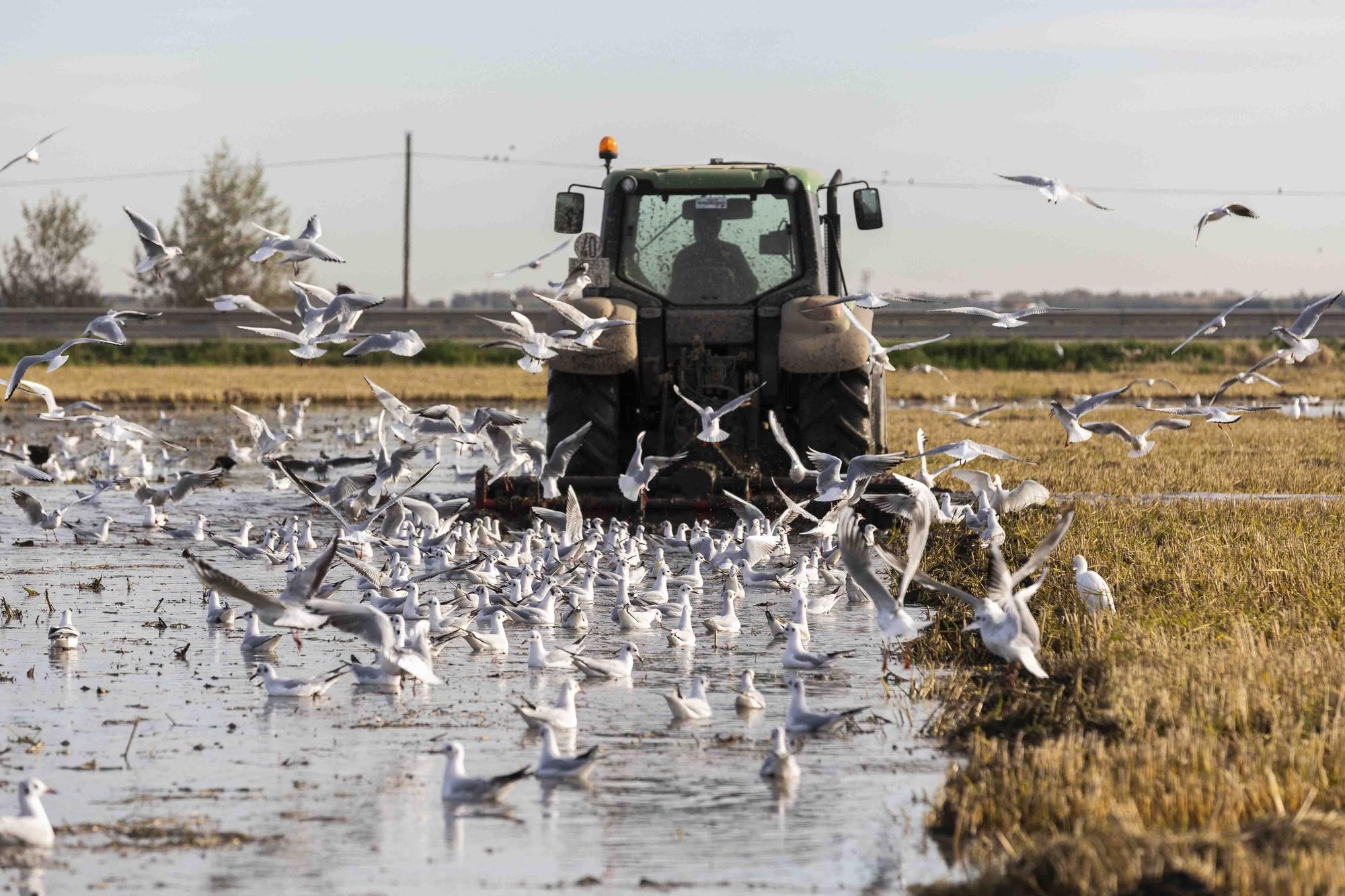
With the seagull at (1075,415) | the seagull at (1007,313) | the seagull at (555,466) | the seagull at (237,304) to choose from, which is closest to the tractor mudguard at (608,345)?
the seagull at (555,466)

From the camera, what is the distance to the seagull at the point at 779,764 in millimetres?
5930

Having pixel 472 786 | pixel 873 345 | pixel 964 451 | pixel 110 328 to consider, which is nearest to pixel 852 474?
pixel 964 451

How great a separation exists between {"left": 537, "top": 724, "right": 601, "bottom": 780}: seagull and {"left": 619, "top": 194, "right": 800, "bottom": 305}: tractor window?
26.3 feet

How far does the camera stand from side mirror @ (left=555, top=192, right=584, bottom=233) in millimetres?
13445

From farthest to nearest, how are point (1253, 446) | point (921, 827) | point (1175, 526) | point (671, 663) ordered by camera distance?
point (1253, 446), point (1175, 526), point (671, 663), point (921, 827)

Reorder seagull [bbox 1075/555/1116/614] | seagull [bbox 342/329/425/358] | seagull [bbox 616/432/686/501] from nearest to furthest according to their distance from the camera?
seagull [bbox 1075/555/1116/614], seagull [bbox 342/329/425/358], seagull [bbox 616/432/686/501]

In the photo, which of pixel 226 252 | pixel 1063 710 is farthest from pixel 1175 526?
pixel 226 252

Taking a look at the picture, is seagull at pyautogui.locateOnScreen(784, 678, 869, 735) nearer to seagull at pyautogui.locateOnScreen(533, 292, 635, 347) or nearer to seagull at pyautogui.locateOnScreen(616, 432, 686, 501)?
seagull at pyautogui.locateOnScreen(616, 432, 686, 501)

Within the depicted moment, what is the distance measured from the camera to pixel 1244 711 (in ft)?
19.7

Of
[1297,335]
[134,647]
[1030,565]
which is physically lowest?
[134,647]

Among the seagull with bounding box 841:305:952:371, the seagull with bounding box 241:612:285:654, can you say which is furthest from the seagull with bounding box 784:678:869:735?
the seagull with bounding box 841:305:952:371

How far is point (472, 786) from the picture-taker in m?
5.63

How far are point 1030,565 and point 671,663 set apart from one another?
2.07 meters

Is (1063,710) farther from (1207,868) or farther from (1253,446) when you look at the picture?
(1253,446)
